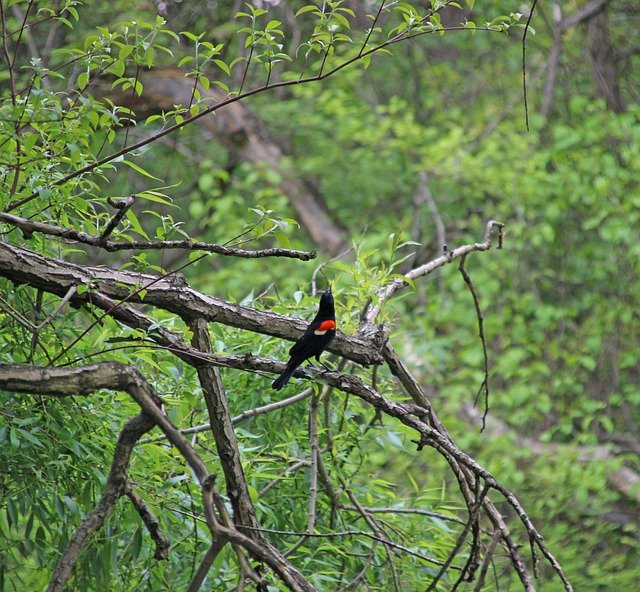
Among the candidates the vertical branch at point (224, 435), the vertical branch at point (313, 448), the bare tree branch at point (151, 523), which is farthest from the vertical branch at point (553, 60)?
the bare tree branch at point (151, 523)

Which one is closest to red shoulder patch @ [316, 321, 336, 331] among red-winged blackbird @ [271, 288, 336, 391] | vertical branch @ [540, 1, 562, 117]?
red-winged blackbird @ [271, 288, 336, 391]

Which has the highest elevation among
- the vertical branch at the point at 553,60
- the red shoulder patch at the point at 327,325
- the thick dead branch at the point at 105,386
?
the vertical branch at the point at 553,60

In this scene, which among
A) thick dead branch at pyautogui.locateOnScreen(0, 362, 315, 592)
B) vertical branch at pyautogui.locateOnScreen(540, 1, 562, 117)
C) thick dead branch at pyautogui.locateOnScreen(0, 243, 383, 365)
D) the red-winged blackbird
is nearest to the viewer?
thick dead branch at pyautogui.locateOnScreen(0, 362, 315, 592)

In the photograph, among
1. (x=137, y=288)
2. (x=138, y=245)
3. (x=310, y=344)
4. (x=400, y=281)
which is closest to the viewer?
(x=138, y=245)

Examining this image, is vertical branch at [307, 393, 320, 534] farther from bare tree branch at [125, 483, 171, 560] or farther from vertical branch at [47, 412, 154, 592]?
vertical branch at [47, 412, 154, 592]

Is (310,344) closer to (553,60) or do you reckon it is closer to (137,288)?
(137,288)

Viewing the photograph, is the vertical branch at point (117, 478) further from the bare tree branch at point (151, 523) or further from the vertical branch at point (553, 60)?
the vertical branch at point (553, 60)

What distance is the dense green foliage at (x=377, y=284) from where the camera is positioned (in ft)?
8.79

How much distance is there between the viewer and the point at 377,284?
3098mm

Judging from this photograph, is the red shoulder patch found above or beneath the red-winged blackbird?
above

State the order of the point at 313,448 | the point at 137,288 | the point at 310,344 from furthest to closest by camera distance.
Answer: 1. the point at 313,448
2. the point at 310,344
3. the point at 137,288

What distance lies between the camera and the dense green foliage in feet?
8.79

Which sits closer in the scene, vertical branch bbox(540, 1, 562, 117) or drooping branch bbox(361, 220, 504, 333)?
drooping branch bbox(361, 220, 504, 333)

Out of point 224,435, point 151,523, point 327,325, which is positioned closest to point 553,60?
point 327,325
